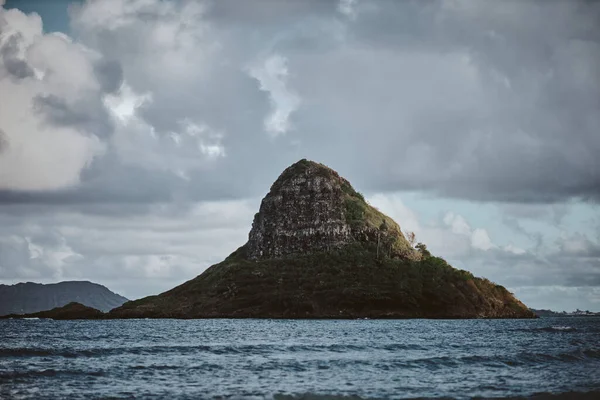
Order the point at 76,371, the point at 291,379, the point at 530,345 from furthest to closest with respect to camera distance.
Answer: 1. the point at 530,345
2. the point at 76,371
3. the point at 291,379

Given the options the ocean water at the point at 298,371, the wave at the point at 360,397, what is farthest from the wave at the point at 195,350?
the wave at the point at 360,397

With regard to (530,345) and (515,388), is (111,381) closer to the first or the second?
(515,388)

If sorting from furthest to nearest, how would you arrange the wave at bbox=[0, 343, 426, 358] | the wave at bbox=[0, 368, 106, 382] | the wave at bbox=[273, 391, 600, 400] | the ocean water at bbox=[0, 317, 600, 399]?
the wave at bbox=[0, 343, 426, 358] < the wave at bbox=[0, 368, 106, 382] < the ocean water at bbox=[0, 317, 600, 399] < the wave at bbox=[273, 391, 600, 400]

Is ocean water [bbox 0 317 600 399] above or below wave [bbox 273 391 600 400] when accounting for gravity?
above

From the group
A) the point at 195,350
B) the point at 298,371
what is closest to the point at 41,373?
the point at 298,371

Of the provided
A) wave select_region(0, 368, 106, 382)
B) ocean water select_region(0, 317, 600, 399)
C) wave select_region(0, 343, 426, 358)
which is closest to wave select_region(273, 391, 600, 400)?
ocean water select_region(0, 317, 600, 399)

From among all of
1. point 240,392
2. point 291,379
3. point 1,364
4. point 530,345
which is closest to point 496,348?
point 530,345

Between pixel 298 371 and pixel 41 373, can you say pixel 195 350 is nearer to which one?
pixel 41 373

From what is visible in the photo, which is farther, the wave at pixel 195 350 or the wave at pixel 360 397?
the wave at pixel 195 350

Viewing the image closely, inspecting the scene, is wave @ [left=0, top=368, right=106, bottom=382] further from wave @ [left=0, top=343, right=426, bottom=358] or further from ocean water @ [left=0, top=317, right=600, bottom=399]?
wave @ [left=0, top=343, right=426, bottom=358]

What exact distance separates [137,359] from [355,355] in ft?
78.4

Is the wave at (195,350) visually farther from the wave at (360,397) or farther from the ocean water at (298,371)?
the wave at (360,397)

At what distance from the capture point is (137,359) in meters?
73.4

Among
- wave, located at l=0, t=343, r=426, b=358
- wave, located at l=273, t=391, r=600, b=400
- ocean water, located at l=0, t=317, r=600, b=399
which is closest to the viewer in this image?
wave, located at l=273, t=391, r=600, b=400
